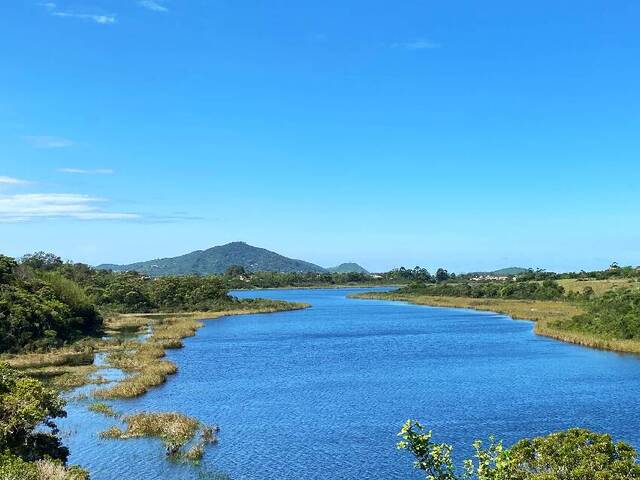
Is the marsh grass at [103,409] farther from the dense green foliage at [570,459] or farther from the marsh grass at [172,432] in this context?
the dense green foliage at [570,459]

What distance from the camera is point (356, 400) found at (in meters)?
49.8

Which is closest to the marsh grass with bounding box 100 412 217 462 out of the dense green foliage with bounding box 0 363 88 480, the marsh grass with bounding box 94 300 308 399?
the dense green foliage with bounding box 0 363 88 480

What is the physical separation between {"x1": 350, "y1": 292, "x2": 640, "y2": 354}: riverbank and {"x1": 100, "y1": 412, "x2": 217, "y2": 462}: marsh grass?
186 feet

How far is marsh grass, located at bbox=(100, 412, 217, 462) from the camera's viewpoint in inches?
1390

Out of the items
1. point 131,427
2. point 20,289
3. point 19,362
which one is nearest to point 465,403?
point 131,427

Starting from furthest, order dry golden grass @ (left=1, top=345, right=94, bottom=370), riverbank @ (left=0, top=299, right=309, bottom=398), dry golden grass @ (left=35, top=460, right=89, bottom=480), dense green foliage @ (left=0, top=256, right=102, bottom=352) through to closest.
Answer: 1. dense green foliage @ (left=0, top=256, right=102, bottom=352)
2. dry golden grass @ (left=1, top=345, right=94, bottom=370)
3. riverbank @ (left=0, top=299, right=309, bottom=398)
4. dry golden grass @ (left=35, top=460, right=89, bottom=480)

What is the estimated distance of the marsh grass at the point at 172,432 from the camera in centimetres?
3531

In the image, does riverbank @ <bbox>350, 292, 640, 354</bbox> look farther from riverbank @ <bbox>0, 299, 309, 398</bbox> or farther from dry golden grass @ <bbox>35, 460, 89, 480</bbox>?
dry golden grass @ <bbox>35, 460, 89, 480</bbox>

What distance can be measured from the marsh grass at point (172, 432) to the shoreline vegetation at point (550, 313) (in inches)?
2228

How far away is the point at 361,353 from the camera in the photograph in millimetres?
79062

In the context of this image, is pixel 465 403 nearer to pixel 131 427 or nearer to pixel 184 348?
pixel 131 427

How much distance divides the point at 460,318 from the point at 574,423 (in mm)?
91863

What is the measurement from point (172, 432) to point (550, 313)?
102651 mm

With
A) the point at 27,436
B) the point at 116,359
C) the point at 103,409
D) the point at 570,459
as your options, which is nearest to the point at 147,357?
the point at 116,359
